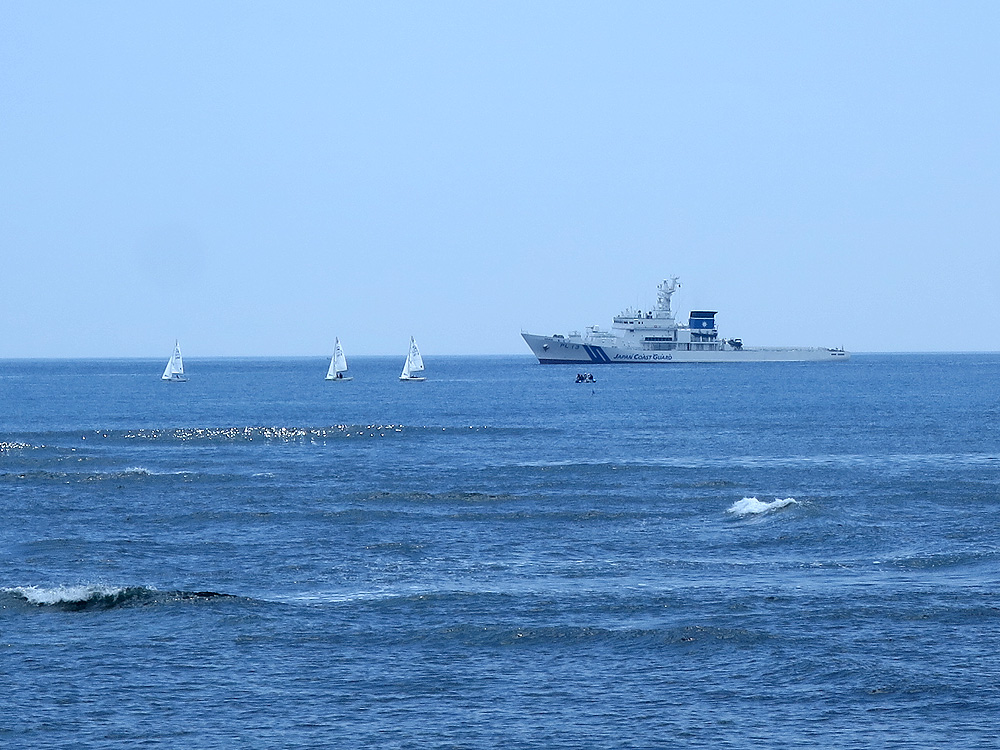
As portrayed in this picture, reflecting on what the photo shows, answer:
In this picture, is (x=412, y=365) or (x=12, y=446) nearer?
(x=12, y=446)

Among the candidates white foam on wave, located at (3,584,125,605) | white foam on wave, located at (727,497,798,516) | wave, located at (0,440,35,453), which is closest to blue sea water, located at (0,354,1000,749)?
white foam on wave, located at (3,584,125,605)

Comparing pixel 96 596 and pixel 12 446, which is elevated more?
pixel 12 446

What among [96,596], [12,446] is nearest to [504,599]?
[96,596]

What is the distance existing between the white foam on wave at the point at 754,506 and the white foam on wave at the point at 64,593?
78.6 feet

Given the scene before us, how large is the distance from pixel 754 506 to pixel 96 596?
25519 mm

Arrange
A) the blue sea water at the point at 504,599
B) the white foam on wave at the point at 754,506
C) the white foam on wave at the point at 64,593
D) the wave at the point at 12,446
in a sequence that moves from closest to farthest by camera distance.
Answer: the blue sea water at the point at 504,599 → the white foam on wave at the point at 64,593 → the white foam on wave at the point at 754,506 → the wave at the point at 12,446

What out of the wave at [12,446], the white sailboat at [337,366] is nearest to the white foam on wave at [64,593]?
the wave at [12,446]

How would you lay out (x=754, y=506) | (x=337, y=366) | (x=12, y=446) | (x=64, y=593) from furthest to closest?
(x=337, y=366)
(x=12, y=446)
(x=754, y=506)
(x=64, y=593)

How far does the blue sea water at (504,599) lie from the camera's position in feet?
68.8

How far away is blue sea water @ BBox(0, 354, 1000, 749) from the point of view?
68.8 ft

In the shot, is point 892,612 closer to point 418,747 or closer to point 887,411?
point 418,747

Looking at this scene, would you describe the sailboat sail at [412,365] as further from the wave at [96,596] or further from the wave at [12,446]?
the wave at [96,596]

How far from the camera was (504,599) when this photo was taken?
1184 inches

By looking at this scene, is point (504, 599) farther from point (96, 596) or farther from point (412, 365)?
point (412, 365)
